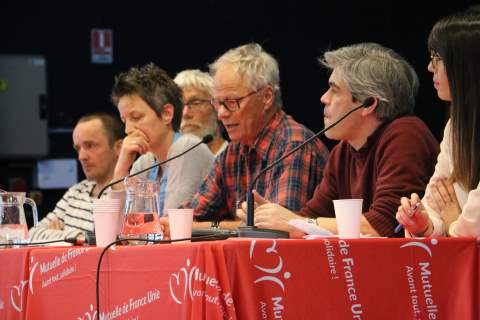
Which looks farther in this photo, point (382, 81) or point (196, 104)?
point (196, 104)

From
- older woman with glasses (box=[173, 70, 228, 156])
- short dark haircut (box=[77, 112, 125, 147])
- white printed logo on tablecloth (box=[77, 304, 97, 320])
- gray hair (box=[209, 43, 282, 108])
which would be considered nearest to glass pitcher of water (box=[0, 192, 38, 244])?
white printed logo on tablecloth (box=[77, 304, 97, 320])

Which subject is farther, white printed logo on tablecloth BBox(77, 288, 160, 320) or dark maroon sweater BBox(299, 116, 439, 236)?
dark maroon sweater BBox(299, 116, 439, 236)

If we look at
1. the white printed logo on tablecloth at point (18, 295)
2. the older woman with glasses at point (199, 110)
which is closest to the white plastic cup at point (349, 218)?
the white printed logo on tablecloth at point (18, 295)

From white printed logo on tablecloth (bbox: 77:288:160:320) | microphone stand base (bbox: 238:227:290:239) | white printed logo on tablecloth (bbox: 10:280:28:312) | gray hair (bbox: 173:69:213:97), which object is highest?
gray hair (bbox: 173:69:213:97)

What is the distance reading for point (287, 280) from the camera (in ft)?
4.99

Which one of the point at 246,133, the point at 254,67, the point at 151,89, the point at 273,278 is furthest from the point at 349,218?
the point at 151,89

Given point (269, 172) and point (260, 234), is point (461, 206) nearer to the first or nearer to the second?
point (260, 234)

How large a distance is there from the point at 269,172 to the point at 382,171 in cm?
60

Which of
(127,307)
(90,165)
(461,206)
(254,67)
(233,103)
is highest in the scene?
(254,67)

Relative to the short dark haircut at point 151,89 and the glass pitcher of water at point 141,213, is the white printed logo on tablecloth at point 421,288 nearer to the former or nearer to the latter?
→ the glass pitcher of water at point 141,213

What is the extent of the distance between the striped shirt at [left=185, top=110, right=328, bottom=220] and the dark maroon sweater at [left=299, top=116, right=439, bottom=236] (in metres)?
0.11

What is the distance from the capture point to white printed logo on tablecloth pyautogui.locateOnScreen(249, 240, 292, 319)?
1498 millimetres

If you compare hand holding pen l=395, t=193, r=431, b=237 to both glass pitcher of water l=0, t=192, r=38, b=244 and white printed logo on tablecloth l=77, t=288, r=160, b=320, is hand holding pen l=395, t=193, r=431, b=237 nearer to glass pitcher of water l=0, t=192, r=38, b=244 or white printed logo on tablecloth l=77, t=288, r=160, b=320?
white printed logo on tablecloth l=77, t=288, r=160, b=320

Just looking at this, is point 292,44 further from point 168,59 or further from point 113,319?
point 113,319
